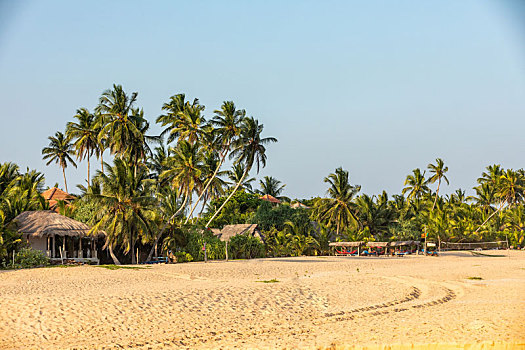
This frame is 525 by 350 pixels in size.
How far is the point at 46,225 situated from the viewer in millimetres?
26250

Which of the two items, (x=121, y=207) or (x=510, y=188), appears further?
(x=510, y=188)

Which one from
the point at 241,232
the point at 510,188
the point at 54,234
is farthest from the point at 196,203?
the point at 510,188

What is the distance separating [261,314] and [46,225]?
1774 centimetres

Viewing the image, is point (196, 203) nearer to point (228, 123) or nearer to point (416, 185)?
point (228, 123)

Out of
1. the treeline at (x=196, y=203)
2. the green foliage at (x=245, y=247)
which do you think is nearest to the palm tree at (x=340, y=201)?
the treeline at (x=196, y=203)

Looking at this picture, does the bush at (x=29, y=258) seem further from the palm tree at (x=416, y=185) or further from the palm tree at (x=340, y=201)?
the palm tree at (x=416, y=185)

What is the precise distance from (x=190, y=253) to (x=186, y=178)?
5180 mm

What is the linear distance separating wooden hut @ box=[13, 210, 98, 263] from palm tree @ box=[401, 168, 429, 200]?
41870mm

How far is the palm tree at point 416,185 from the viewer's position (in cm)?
6096

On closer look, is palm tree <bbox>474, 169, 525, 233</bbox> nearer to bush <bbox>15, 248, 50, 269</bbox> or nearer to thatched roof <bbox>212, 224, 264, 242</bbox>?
thatched roof <bbox>212, 224, 264, 242</bbox>

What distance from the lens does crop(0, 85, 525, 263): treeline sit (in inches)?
1088

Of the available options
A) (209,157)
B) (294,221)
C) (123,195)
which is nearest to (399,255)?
(294,221)

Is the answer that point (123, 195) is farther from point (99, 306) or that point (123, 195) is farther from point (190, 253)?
point (99, 306)

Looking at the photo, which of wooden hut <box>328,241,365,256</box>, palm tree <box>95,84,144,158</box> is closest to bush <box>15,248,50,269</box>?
palm tree <box>95,84,144,158</box>
